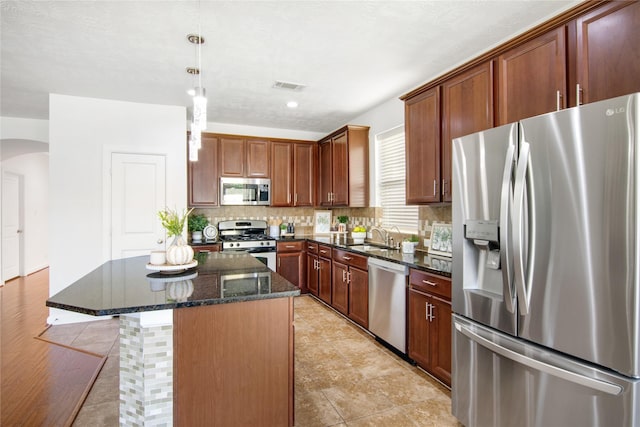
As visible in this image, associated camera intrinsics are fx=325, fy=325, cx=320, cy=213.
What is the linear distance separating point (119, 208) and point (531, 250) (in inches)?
174

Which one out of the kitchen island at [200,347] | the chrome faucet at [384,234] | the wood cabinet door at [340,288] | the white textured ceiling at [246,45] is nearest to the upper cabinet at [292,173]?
the white textured ceiling at [246,45]

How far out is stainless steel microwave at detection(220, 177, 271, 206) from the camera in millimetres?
4949

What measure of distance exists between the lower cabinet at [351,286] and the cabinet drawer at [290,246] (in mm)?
967

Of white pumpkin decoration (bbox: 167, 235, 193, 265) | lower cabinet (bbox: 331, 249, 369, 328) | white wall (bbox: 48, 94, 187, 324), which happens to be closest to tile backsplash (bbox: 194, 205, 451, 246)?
lower cabinet (bbox: 331, 249, 369, 328)

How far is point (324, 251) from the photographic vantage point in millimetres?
4461

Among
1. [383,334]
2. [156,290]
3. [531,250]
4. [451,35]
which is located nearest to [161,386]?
[156,290]

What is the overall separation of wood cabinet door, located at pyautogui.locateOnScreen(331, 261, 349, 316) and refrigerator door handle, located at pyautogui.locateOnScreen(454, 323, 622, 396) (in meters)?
2.05

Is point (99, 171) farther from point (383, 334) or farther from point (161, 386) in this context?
point (383, 334)

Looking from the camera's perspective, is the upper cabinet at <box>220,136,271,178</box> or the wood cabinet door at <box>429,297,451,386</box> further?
the upper cabinet at <box>220,136,271,178</box>

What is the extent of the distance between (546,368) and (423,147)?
192 cm

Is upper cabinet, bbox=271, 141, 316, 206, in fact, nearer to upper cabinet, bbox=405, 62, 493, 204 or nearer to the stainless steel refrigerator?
upper cabinet, bbox=405, 62, 493, 204

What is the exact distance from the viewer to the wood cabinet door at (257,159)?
509cm

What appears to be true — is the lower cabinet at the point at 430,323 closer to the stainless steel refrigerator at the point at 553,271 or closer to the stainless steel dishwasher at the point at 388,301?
the stainless steel dishwasher at the point at 388,301

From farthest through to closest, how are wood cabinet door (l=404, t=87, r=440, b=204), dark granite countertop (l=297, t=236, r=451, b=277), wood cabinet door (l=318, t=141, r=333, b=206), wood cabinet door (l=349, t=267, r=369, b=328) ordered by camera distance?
wood cabinet door (l=318, t=141, r=333, b=206) < wood cabinet door (l=349, t=267, r=369, b=328) < wood cabinet door (l=404, t=87, r=440, b=204) < dark granite countertop (l=297, t=236, r=451, b=277)
